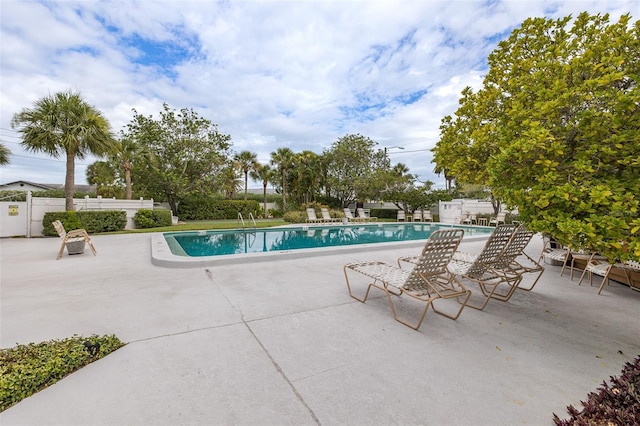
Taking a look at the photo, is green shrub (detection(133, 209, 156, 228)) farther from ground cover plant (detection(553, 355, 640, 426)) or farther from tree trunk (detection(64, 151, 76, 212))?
ground cover plant (detection(553, 355, 640, 426))

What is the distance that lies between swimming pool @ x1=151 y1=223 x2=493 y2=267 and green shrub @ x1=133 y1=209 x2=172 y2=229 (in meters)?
2.37

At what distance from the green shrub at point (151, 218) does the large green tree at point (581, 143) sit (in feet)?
50.9

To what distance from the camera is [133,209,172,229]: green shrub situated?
14125mm

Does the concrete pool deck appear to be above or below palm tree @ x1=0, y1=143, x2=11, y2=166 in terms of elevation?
below

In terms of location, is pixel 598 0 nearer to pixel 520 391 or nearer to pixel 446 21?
pixel 520 391

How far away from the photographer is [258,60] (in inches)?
479

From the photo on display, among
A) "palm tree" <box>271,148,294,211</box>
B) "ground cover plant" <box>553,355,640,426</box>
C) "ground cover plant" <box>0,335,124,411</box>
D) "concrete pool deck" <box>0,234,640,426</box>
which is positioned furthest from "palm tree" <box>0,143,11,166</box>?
"ground cover plant" <box>553,355,640,426</box>

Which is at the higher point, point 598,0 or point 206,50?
point 206,50

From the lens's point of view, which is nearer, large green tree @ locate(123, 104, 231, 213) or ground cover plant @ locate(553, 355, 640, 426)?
ground cover plant @ locate(553, 355, 640, 426)

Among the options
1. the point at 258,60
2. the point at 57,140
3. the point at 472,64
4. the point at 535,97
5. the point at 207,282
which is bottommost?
the point at 207,282

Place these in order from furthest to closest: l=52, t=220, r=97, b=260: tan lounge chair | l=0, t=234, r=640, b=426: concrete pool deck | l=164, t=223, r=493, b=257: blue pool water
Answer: l=164, t=223, r=493, b=257: blue pool water
l=52, t=220, r=97, b=260: tan lounge chair
l=0, t=234, r=640, b=426: concrete pool deck

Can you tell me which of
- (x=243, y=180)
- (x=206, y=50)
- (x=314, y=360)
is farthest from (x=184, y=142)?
(x=314, y=360)

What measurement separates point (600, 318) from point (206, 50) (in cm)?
1355

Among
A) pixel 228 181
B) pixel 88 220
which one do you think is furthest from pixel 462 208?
pixel 88 220
